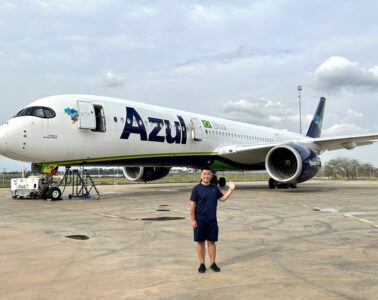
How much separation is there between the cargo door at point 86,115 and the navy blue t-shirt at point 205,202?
32.9 ft

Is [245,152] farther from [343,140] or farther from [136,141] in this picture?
[136,141]

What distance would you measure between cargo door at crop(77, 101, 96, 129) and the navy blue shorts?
403 inches

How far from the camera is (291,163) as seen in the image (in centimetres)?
2028

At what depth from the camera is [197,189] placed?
5.00 m

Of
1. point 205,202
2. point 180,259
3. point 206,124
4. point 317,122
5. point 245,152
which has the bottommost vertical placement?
point 180,259

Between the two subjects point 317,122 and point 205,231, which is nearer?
point 205,231

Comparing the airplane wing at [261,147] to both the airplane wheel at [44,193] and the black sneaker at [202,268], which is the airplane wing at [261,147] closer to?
the airplane wheel at [44,193]

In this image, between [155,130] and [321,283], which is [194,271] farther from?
[155,130]

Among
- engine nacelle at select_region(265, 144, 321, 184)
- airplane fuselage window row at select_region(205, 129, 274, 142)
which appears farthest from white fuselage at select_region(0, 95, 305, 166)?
engine nacelle at select_region(265, 144, 321, 184)

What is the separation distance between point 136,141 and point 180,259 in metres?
11.0

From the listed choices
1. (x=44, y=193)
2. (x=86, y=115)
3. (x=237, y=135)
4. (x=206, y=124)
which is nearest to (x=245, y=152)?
(x=206, y=124)

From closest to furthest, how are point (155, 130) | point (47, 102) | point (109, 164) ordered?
point (47, 102) → point (109, 164) → point (155, 130)

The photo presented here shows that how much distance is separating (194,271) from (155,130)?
1248cm

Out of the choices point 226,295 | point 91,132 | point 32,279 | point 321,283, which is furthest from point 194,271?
point 91,132
